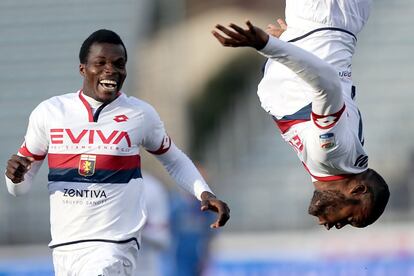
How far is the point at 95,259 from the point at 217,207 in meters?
0.81

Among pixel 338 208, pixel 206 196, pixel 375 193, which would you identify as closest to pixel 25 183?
pixel 206 196

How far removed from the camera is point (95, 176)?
7.02 m

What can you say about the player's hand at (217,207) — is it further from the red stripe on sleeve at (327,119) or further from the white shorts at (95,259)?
the red stripe on sleeve at (327,119)

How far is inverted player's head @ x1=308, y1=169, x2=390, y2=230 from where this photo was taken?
687 cm

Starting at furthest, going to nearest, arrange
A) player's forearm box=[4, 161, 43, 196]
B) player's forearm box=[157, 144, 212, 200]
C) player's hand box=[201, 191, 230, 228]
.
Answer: player's forearm box=[157, 144, 212, 200] < player's forearm box=[4, 161, 43, 196] < player's hand box=[201, 191, 230, 228]

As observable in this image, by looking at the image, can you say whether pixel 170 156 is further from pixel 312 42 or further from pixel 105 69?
pixel 312 42

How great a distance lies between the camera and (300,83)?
22.6 feet

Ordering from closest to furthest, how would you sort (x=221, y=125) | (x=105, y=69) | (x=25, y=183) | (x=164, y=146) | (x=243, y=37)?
(x=243, y=37), (x=105, y=69), (x=25, y=183), (x=164, y=146), (x=221, y=125)

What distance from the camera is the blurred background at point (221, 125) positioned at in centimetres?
1257

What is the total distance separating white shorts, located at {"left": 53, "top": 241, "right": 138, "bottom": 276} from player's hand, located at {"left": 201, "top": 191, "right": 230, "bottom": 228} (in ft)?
1.82

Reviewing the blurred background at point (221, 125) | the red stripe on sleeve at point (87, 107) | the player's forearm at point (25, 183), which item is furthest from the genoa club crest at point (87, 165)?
the blurred background at point (221, 125)

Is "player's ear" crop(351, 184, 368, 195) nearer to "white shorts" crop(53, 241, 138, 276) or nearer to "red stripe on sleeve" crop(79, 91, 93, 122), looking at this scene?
"white shorts" crop(53, 241, 138, 276)

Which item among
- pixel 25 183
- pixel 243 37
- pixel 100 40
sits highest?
pixel 243 37

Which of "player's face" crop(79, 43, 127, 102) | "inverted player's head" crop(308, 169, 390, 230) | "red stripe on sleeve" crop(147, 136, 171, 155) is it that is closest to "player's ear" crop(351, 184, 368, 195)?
"inverted player's head" crop(308, 169, 390, 230)
